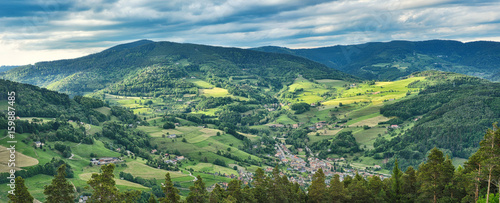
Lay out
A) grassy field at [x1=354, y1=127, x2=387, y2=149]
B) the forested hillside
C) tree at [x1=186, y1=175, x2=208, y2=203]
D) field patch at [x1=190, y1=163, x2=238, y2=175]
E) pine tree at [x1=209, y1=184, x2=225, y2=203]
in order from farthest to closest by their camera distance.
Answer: grassy field at [x1=354, y1=127, x2=387, y2=149] < the forested hillside < field patch at [x1=190, y1=163, x2=238, y2=175] < pine tree at [x1=209, y1=184, x2=225, y2=203] < tree at [x1=186, y1=175, x2=208, y2=203]

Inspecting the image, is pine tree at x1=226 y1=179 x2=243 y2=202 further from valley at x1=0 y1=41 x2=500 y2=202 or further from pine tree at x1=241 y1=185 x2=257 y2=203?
valley at x1=0 y1=41 x2=500 y2=202

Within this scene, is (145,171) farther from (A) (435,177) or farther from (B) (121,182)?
(A) (435,177)

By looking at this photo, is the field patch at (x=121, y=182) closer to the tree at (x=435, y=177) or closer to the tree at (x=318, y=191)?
the tree at (x=318, y=191)

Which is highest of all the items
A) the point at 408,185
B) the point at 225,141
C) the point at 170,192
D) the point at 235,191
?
the point at 170,192

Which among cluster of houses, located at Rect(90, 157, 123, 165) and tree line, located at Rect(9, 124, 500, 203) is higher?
tree line, located at Rect(9, 124, 500, 203)

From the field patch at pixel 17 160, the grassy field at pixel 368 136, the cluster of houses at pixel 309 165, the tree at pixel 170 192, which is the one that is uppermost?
the tree at pixel 170 192

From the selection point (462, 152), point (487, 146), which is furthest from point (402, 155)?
point (487, 146)

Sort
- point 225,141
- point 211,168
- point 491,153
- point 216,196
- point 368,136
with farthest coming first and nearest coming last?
point 368,136 < point 225,141 < point 211,168 < point 216,196 < point 491,153

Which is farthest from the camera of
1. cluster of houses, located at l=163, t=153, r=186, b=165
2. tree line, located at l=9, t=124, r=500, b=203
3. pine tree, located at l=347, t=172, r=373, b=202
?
cluster of houses, located at l=163, t=153, r=186, b=165

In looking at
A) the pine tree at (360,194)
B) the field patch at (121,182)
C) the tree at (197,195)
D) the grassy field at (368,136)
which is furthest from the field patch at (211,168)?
the tree at (197,195)

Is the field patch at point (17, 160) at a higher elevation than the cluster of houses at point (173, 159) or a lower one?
higher

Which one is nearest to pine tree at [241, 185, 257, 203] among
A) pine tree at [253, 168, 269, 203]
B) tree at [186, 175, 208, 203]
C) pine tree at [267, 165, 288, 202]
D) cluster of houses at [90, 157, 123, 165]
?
pine tree at [253, 168, 269, 203]

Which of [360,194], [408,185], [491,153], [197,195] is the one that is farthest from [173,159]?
[491,153]
